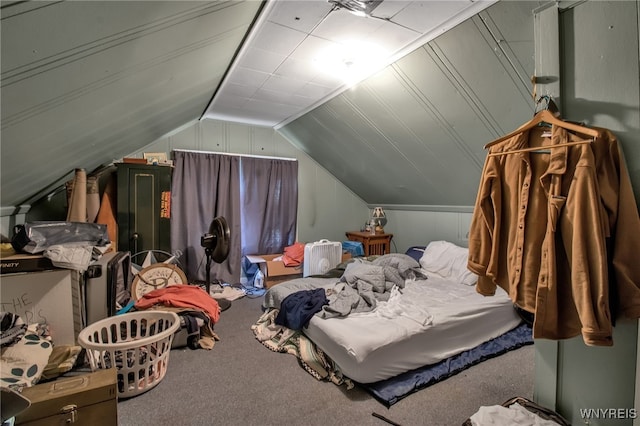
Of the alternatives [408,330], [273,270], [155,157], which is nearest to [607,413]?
[408,330]

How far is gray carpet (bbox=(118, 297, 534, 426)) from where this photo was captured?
1619mm

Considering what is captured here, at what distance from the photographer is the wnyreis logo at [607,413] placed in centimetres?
102

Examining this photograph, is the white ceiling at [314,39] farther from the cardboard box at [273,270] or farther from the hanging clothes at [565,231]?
the cardboard box at [273,270]

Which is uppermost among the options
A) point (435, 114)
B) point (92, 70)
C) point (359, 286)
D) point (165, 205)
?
point (435, 114)

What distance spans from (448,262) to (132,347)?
3026 millimetres

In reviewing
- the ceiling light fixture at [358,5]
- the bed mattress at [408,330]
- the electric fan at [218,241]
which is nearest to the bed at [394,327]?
the bed mattress at [408,330]

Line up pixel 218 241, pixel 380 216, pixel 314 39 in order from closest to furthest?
pixel 314 39
pixel 218 241
pixel 380 216

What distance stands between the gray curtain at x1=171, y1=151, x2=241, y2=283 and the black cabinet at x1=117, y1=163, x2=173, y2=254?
0.54m

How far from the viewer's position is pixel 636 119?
101 cm

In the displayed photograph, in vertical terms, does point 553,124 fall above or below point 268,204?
above

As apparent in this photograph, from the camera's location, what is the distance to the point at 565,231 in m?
1.03

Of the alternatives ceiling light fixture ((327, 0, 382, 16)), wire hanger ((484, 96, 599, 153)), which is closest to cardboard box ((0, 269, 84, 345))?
ceiling light fixture ((327, 0, 382, 16))

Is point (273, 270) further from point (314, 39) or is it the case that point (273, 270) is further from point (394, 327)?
point (314, 39)

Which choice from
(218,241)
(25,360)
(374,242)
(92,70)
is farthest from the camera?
(374,242)
